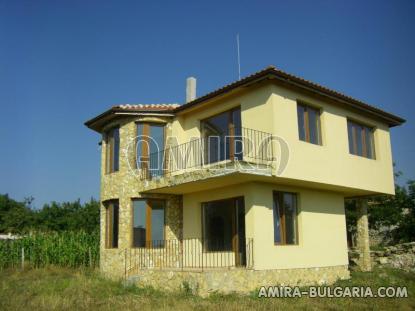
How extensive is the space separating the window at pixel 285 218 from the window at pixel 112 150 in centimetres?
702

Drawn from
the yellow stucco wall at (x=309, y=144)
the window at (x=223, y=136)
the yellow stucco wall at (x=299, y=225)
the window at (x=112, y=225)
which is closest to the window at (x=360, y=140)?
the yellow stucco wall at (x=309, y=144)

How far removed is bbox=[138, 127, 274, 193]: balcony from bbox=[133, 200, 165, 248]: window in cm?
105

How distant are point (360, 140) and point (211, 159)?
662 cm

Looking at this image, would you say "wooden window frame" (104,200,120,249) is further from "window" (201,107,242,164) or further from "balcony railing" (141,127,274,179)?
"window" (201,107,242,164)

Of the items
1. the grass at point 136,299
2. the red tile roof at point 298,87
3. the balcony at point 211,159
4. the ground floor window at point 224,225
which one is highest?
the red tile roof at point 298,87

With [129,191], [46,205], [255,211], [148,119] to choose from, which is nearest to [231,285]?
[255,211]

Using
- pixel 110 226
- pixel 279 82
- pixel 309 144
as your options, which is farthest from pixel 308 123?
pixel 110 226

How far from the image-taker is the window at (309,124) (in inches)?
610

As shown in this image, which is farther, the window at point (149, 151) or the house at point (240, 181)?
the window at point (149, 151)

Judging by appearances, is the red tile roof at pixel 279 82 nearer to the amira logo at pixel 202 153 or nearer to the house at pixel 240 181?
the house at pixel 240 181

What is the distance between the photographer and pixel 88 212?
1492 inches

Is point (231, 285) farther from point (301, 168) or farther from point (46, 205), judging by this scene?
point (46, 205)

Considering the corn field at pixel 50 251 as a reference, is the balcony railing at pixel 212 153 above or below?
above

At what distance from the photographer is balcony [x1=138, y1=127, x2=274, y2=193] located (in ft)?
44.7
